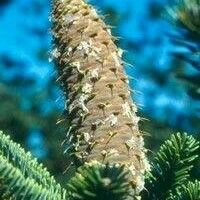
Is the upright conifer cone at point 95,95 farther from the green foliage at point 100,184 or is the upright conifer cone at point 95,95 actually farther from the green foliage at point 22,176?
the green foliage at point 100,184

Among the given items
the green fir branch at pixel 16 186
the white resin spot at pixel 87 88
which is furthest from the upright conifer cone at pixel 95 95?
the green fir branch at pixel 16 186

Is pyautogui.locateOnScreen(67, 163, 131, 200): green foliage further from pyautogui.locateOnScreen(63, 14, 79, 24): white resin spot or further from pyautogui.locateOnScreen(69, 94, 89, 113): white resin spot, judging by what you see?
pyautogui.locateOnScreen(63, 14, 79, 24): white resin spot

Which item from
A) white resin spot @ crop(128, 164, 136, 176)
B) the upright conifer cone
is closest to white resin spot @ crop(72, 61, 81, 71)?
the upright conifer cone

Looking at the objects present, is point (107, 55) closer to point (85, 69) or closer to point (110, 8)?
point (85, 69)

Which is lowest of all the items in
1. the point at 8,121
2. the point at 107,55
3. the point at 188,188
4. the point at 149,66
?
the point at 188,188

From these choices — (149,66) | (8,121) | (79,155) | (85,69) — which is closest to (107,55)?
(85,69)

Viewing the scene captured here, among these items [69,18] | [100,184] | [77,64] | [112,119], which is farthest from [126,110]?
[100,184]

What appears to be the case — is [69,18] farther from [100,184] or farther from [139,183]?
[100,184]

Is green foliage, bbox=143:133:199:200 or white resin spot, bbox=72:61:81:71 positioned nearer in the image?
green foliage, bbox=143:133:199:200
